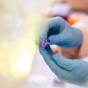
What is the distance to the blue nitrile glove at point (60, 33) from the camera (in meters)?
→ 0.71

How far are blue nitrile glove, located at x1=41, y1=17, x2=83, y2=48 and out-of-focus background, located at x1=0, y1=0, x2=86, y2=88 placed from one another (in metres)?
0.13

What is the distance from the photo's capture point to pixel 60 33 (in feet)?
→ 2.53

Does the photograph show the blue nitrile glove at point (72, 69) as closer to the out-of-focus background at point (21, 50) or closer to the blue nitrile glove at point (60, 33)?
the blue nitrile glove at point (60, 33)

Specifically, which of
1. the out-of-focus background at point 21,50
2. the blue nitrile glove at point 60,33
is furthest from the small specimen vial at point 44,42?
the out-of-focus background at point 21,50

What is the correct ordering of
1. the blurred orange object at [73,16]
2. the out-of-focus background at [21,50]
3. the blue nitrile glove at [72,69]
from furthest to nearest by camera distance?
the blurred orange object at [73,16] < the out-of-focus background at [21,50] < the blue nitrile glove at [72,69]

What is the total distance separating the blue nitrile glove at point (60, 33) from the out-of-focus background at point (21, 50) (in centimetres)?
13

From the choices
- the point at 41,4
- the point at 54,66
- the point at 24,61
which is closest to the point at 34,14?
the point at 41,4

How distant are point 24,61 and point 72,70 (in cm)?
46

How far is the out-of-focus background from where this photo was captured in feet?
3.16

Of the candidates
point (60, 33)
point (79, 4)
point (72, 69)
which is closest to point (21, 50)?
point (60, 33)

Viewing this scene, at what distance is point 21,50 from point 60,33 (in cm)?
41

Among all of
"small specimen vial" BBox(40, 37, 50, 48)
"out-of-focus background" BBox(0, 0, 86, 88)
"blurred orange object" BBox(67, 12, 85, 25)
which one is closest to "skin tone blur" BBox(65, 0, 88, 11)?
"blurred orange object" BBox(67, 12, 85, 25)

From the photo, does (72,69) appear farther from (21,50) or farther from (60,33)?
(21,50)

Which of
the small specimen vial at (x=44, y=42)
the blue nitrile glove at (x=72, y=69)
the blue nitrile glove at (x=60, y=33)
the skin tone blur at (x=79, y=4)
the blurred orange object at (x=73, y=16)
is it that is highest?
the skin tone blur at (x=79, y=4)
